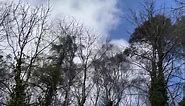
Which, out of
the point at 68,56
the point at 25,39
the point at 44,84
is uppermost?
the point at 68,56

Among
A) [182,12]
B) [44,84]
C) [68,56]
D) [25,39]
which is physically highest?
[68,56]

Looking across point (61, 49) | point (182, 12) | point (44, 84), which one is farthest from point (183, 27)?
point (61, 49)

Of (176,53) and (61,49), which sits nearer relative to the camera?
(176,53)

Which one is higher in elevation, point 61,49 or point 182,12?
point 61,49

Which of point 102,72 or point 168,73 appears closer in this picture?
point 168,73

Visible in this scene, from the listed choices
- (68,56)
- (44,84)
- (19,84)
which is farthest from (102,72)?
(19,84)

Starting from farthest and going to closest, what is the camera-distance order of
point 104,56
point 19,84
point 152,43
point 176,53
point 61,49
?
point 104,56 → point 61,49 → point 152,43 → point 176,53 → point 19,84

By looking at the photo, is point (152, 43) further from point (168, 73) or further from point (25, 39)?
point (25, 39)

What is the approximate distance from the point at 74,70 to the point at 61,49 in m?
2.56

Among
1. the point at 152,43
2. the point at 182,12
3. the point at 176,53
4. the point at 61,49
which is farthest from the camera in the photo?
the point at 61,49

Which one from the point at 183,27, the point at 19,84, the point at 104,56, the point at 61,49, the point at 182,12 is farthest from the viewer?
the point at 104,56

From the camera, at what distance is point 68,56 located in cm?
3797

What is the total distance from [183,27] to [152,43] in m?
15.3

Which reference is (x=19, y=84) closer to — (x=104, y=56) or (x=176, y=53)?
(x=176, y=53)
